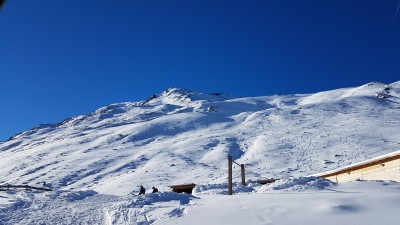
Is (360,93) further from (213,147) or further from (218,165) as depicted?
(218,165)

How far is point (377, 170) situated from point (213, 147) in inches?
1891

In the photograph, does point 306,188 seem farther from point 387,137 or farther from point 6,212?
point 387,137

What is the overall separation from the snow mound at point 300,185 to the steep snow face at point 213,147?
27.7 meters

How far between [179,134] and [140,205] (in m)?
73.8

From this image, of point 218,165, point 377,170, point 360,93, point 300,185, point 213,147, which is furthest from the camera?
point 360,93

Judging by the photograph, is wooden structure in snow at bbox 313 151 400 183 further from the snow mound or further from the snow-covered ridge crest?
the snow-covered ridge crest

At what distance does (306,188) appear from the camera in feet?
47.4

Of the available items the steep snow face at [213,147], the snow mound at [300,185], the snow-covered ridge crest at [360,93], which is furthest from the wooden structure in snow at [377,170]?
the snow-covered ridge crest at [360,93]

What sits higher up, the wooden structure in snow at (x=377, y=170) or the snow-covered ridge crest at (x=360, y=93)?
the snow-covered ridge crest at (x=360, y=93)

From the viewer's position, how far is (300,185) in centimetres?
1501

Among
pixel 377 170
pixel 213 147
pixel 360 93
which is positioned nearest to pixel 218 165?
pixel 213 147

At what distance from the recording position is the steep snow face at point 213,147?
51.5 m

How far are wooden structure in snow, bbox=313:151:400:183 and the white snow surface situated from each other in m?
3.13

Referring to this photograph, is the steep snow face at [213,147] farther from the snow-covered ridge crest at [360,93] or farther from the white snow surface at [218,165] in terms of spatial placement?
the snow-covered ridge crest at [360,93]
